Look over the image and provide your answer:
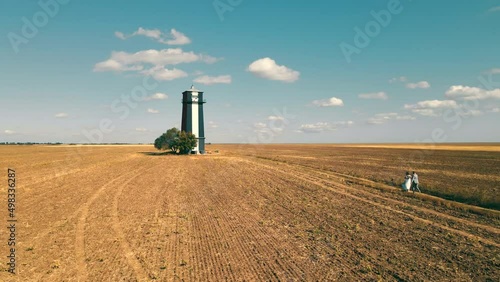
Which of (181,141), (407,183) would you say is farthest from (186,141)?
(407,183)

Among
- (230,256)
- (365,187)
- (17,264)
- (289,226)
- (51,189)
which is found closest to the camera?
(17,264)

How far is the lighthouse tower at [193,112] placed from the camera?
71.2 meters

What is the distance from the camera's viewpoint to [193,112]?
7225cm

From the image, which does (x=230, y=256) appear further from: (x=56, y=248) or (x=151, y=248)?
(x=56, y=248)

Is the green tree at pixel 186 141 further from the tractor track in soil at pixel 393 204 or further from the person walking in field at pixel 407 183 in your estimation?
the person walking in field at pixel 407 183

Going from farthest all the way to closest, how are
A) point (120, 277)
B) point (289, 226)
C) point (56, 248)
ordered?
point (289, 226) < point (56, 248) < point (120, 277)

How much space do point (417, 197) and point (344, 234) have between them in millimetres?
12827

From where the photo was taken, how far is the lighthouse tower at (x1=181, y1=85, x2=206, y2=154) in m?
71.2

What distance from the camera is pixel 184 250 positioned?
13.3 meters

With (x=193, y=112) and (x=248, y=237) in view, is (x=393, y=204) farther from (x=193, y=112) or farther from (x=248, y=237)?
(x=193, y=112)

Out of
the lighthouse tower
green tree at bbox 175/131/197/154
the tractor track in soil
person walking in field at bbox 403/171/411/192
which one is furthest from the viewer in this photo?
green tree at bbox 175/131/197/154

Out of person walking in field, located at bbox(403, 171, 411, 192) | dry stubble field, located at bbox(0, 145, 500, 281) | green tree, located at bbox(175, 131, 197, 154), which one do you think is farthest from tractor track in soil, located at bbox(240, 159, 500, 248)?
green tree, located at bbox(175, 131, 197, 154)

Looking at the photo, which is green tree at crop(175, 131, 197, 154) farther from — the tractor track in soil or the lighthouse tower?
the tractor track in soil

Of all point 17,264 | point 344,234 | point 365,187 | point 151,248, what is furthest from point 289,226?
point 365,187
